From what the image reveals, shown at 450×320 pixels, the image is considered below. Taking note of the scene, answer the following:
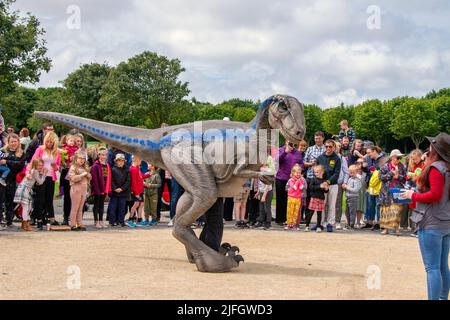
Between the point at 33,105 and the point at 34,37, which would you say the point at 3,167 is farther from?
the point at 33,105

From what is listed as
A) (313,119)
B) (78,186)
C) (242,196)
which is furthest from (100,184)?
(313,119)

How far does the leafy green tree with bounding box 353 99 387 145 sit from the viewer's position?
7344 centimetres

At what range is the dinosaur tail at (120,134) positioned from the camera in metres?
8.12

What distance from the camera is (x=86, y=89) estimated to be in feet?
225

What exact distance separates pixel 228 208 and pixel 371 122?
62.8m

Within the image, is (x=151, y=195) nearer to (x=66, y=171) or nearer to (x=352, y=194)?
(x=66, y=171)

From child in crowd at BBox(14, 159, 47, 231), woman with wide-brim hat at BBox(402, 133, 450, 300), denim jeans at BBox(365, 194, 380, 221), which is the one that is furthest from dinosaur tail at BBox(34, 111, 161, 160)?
denim jeans at BBox(365, 194, 380, 221)

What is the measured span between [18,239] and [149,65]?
50.7 m

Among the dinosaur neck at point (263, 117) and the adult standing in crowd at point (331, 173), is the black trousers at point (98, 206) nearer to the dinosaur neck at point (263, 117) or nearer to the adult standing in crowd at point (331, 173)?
the adult standing in crowd at point (331, 173)

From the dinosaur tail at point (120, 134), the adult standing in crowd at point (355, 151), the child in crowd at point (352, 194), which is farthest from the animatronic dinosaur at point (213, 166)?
the adult standing in crowd at point (355, 151)

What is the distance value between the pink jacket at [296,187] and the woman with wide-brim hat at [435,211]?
672 cm

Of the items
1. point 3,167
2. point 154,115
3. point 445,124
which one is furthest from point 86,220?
point 445,124

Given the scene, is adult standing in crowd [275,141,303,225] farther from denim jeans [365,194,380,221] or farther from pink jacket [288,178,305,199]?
denim jeans [365,194,380,221]

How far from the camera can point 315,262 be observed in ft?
27.2
